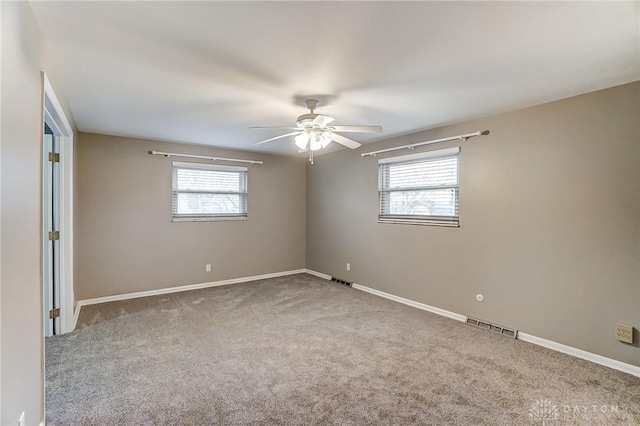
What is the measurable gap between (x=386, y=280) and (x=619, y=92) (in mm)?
3307

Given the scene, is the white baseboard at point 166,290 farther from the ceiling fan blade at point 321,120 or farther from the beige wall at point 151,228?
the ceiling fan blade at point 321,120

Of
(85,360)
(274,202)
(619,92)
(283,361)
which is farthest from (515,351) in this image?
(274,202)

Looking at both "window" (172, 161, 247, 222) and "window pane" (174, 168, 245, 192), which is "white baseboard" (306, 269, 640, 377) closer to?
"window" (172, 161, 247, 222)

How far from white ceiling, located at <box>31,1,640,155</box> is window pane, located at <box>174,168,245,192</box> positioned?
174 cm

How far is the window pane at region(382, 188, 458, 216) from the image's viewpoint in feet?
13.1

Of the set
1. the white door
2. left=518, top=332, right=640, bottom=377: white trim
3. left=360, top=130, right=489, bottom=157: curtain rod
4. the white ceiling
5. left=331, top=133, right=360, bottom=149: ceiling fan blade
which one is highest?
the white ceiling

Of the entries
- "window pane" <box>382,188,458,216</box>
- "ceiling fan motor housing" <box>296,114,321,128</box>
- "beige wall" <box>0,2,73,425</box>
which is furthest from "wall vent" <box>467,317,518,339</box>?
"beige wall" <box>0,2,73,425</box>

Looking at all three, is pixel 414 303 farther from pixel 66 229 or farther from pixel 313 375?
pixel 66 229

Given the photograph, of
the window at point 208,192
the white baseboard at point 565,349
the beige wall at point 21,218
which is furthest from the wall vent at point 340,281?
the beige wall at point 21,218

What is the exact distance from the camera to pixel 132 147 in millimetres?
4668

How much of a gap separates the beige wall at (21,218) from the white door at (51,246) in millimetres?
1619

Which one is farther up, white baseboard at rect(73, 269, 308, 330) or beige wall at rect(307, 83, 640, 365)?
beige wall at rect(307, 83, 640, 365)

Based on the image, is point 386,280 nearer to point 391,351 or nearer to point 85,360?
point 391,351

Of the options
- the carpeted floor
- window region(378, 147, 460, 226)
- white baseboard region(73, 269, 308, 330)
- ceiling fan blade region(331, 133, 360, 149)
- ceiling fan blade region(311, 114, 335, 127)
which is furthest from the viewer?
white baseboard region(73, 269, 308, 330)
